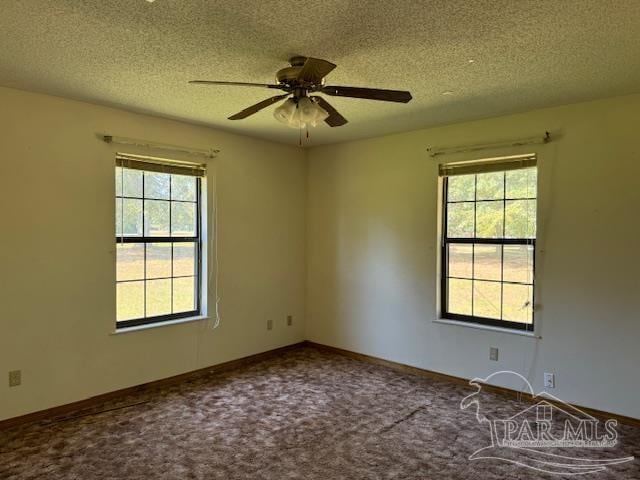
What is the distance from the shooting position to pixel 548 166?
367cm

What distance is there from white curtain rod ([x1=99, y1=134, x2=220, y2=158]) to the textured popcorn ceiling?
316 millimetres

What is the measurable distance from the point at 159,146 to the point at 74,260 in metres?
1.26

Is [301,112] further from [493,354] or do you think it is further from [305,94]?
[493,354]

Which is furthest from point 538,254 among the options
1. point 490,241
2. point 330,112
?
point 330,112

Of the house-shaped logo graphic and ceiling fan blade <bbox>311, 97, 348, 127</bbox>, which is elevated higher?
ceiling fan blade <bbox>311, 97, 348, 127</bbox>

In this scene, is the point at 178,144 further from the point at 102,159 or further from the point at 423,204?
the point at 423,204

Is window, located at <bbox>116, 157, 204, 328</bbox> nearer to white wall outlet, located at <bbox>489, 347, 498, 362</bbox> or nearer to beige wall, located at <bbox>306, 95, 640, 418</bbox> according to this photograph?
beige wall, located at <bbox>306, 95, 640, 418</bbox>

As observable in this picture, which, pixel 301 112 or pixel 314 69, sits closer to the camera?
pixel 314 69

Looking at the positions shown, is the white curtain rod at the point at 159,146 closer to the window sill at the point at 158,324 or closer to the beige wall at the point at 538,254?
the beige wall at the point at 538,254

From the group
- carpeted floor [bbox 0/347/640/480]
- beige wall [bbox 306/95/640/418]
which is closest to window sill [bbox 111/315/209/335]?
carpeted floor [bbox 0/347/640/480]

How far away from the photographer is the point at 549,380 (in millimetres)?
3652

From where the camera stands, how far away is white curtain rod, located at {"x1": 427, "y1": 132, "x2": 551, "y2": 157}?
3.69 m

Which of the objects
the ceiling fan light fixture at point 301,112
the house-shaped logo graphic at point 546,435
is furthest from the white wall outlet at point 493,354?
the ceiling fan light fixture at point 301,112

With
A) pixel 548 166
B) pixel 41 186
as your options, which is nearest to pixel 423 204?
pixel 548 166
